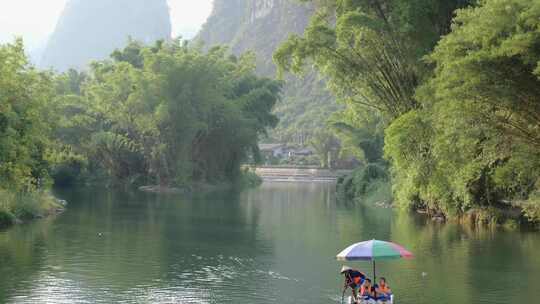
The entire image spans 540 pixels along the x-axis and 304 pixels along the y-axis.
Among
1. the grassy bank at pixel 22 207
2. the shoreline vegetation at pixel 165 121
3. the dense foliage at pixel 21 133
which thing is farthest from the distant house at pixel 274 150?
the dense foliage at pixel 21 133

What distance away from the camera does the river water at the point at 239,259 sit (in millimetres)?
18875

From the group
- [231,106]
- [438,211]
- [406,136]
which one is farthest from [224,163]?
[406,136]

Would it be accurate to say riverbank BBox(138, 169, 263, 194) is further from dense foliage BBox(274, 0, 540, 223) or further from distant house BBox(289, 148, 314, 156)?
distant house BBox(289, 148, 314, 156)

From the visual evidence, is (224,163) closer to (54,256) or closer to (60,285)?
(54,256)

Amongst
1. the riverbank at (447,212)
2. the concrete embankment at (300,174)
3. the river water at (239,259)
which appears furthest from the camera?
the concrete embankment at (300,174)

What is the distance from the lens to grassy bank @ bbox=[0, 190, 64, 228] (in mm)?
32500

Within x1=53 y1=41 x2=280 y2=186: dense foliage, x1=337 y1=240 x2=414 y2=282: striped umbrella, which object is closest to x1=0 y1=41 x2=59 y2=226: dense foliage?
x1=337 y1=240 x2=414 y2=282: striped umbrella

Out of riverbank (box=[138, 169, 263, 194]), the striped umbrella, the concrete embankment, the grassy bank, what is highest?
the concrete embankment

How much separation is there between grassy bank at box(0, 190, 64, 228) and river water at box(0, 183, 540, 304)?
0.96 metres

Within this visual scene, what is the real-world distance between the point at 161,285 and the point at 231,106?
49.7 metres

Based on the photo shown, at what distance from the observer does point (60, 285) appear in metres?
19.4

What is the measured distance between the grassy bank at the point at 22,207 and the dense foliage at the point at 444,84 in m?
13.7

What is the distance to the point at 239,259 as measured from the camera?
24766mm

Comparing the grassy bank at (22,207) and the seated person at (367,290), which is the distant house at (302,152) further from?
the seated person at (367,290)
